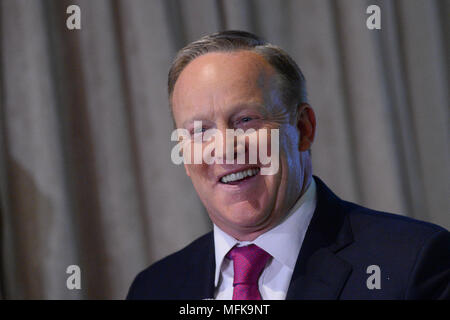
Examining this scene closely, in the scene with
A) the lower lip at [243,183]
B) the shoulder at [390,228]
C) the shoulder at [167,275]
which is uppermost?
the lower lip at [243,183]

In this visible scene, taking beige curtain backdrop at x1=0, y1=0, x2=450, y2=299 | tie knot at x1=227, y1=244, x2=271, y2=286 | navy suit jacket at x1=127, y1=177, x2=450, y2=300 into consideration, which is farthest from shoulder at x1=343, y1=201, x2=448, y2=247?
beige curtain backdrop at x1=0, y1=0, x2=450, y2=299

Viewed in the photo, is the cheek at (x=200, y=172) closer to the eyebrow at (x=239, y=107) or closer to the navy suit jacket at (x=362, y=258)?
Answer: the eyebrow at (x=239, y=107)

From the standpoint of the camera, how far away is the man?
109 centimetres

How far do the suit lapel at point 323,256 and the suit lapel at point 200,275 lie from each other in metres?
0.23

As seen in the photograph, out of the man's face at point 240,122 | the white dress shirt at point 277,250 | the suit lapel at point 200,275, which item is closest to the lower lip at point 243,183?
the man's face at point 240,122

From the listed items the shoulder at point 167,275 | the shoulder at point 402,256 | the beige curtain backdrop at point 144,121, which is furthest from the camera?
the beige curtain backdrop at point 144,121

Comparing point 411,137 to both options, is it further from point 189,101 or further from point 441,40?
point 189,101

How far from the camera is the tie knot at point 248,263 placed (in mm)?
1146

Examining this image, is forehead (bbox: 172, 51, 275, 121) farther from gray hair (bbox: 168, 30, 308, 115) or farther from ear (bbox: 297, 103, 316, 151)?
ear (bbox: 297, 103, 316, 151)

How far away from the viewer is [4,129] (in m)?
1.94

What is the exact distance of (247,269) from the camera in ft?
3.79

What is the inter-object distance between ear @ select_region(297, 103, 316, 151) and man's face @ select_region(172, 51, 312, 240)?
51 mm
